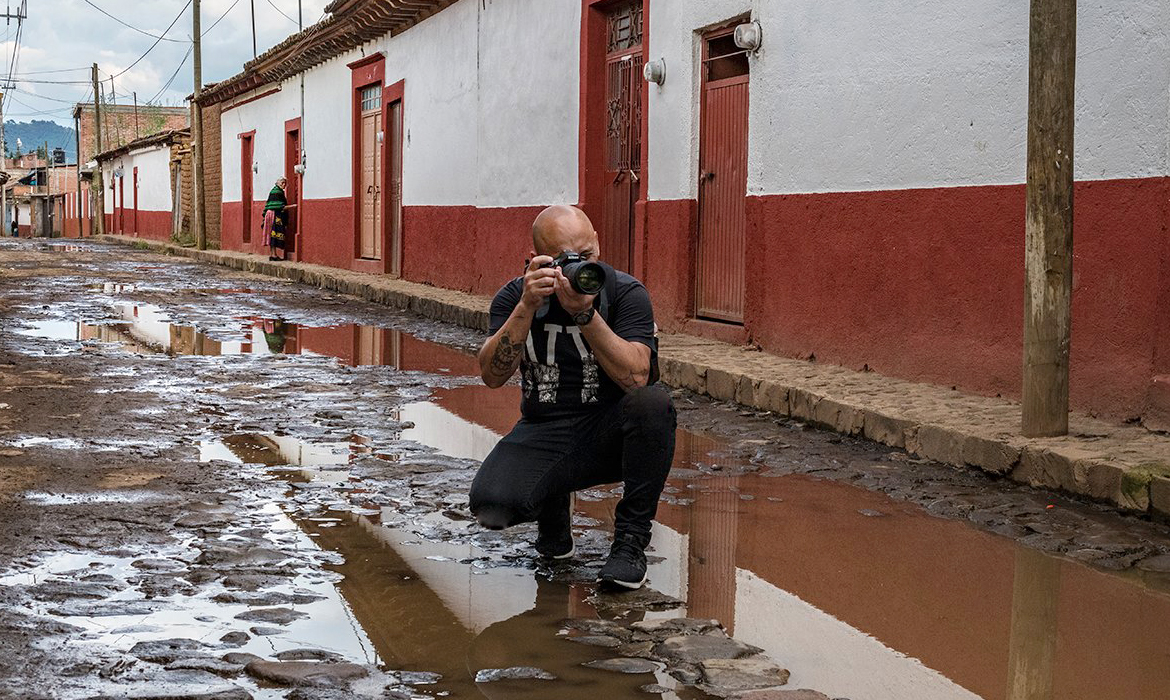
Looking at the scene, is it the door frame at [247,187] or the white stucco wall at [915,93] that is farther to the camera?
the door frame at [247,187]

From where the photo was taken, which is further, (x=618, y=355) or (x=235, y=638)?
(x=618, y=355)

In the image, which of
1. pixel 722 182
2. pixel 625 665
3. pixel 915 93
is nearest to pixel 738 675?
pixel 625 665

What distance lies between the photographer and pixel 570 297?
407cm

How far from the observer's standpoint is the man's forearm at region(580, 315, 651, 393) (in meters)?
4.14

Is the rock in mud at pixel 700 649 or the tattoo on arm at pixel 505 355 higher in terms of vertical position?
the tattoo on arm at pixel 505 355

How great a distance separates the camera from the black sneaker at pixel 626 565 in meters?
4.13

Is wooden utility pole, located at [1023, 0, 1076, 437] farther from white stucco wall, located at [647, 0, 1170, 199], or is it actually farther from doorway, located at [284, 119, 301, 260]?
doorway, located at [284, 119, 301, 260]

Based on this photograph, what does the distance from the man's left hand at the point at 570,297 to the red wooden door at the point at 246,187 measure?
3031 centimetres

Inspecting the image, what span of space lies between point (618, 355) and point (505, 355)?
1.23ft

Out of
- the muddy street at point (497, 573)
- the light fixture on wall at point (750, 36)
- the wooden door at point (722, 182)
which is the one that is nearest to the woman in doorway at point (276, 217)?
the wooden door at point (722, 182)

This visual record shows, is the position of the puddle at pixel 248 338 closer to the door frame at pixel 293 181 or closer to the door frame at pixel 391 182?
the door frame at pixel 391 182

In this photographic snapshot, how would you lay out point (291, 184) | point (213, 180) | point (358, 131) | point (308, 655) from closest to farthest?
point (308, 655) < point (358, 131) < point (291, 184) < point (213, 180)

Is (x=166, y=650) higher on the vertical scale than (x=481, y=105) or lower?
lower

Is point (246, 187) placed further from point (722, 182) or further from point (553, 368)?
point (553, 368)
